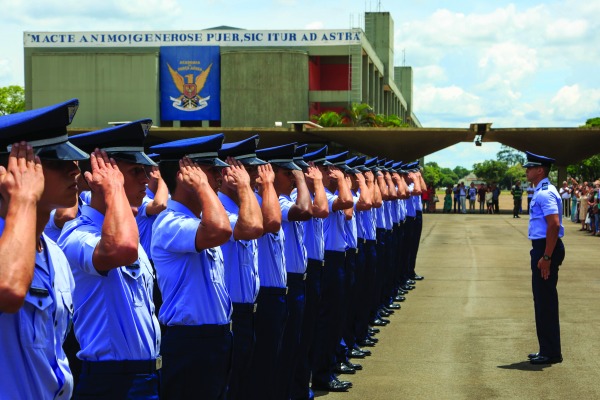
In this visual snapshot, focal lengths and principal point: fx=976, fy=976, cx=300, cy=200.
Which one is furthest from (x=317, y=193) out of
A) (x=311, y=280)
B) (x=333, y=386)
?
(x=333, y=386)

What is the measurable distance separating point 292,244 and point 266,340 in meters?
1.22

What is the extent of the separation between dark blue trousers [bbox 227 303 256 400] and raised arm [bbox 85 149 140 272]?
1933 mm

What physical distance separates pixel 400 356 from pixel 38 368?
749 centimetres

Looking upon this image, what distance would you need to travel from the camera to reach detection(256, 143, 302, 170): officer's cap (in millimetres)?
7461

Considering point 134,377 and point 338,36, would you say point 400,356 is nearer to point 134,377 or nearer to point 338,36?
point 134,377

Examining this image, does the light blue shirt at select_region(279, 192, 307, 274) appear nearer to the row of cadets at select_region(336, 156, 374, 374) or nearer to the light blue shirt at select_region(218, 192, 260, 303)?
the light blue shirt at select_region(218, 192, 260, 303)

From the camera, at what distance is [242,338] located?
5957 mm

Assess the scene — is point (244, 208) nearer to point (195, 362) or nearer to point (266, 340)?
point (195, 362)

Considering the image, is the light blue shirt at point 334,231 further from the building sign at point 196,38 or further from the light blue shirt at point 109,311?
the building sign at point 196,38

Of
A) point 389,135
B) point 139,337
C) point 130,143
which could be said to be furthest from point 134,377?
point 389,135

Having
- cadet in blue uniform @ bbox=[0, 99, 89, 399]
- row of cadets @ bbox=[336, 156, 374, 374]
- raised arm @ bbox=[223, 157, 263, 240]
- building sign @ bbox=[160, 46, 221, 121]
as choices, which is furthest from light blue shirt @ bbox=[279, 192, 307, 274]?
building sign @ bbox=[160, 46, 221, 121]

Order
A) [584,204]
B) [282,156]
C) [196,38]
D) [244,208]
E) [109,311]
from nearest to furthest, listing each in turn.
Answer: [109,311], [244,208], [282,156], [584,204], [196,38]

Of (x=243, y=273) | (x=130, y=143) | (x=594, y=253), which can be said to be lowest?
(x=594, y=253)

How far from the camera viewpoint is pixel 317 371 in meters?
8.91
